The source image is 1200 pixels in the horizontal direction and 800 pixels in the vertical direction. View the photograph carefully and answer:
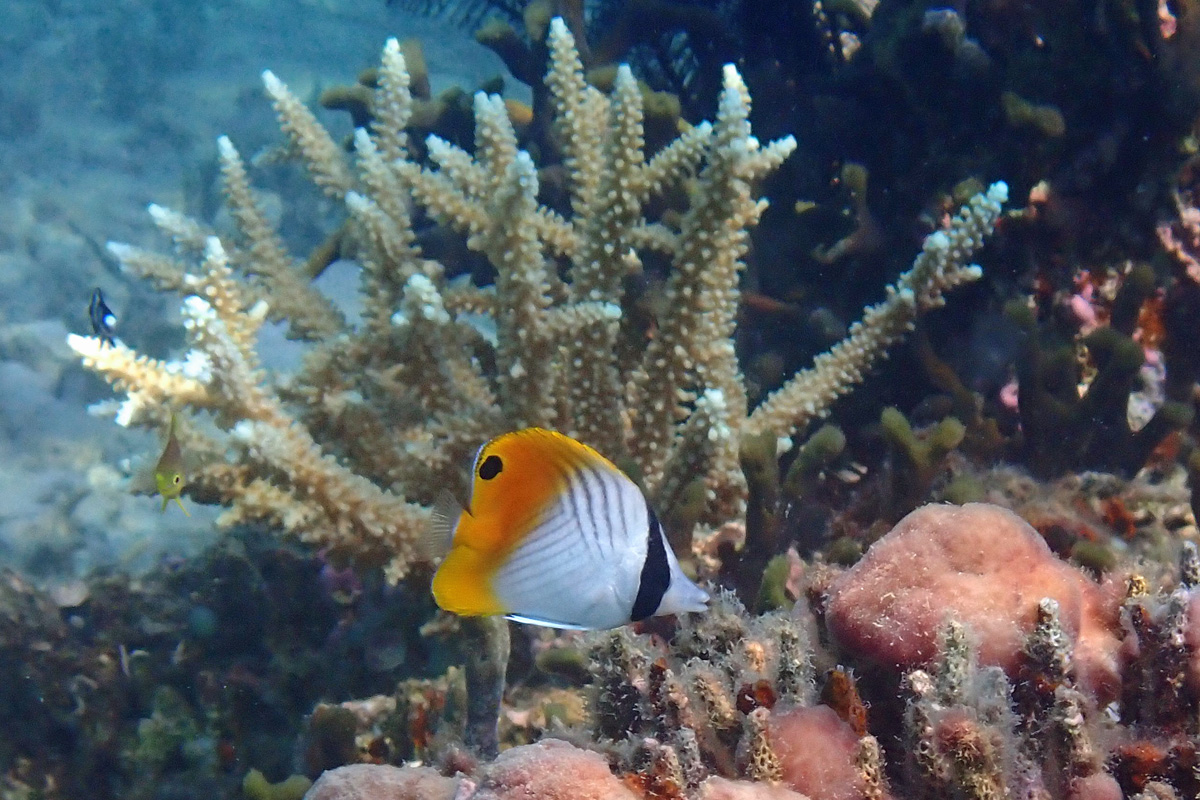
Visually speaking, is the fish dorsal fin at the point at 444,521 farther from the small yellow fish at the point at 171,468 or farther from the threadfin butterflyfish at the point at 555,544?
the small yellow fish at the point at 171,468

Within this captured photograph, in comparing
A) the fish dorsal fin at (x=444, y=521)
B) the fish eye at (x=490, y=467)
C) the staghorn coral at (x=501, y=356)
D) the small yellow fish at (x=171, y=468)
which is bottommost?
the small yellow fish at (x=171, y=468)

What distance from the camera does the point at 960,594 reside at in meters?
1.67

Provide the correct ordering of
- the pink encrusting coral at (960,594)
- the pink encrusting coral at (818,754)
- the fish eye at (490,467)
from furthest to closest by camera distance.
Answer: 1. the pink encrusting coral at (960,594)
2. the pink encrusting coral at (818,754)
3. the fish eye at (490,467)

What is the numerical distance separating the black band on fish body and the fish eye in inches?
11.2

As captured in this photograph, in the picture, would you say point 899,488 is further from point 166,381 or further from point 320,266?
point 320,266

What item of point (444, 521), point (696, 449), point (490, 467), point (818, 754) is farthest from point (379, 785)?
point (696, 449)

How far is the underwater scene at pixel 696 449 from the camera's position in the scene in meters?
1.55

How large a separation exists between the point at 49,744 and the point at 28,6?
43.6 feet

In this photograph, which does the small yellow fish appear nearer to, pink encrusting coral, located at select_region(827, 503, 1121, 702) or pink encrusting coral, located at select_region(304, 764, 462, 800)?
pink encrusting coral, located at select_region(304, 764, 462, 800)

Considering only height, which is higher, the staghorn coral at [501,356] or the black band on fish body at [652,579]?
the black band on fish body at [652,579]

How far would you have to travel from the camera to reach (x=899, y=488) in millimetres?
2896

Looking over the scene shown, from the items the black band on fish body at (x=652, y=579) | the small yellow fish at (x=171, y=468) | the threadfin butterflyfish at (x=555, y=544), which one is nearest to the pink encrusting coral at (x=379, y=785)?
the threadfin butterflyfish at (x=555, y=544)

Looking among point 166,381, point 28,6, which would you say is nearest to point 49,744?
point 166,381

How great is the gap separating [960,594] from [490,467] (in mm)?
1010
